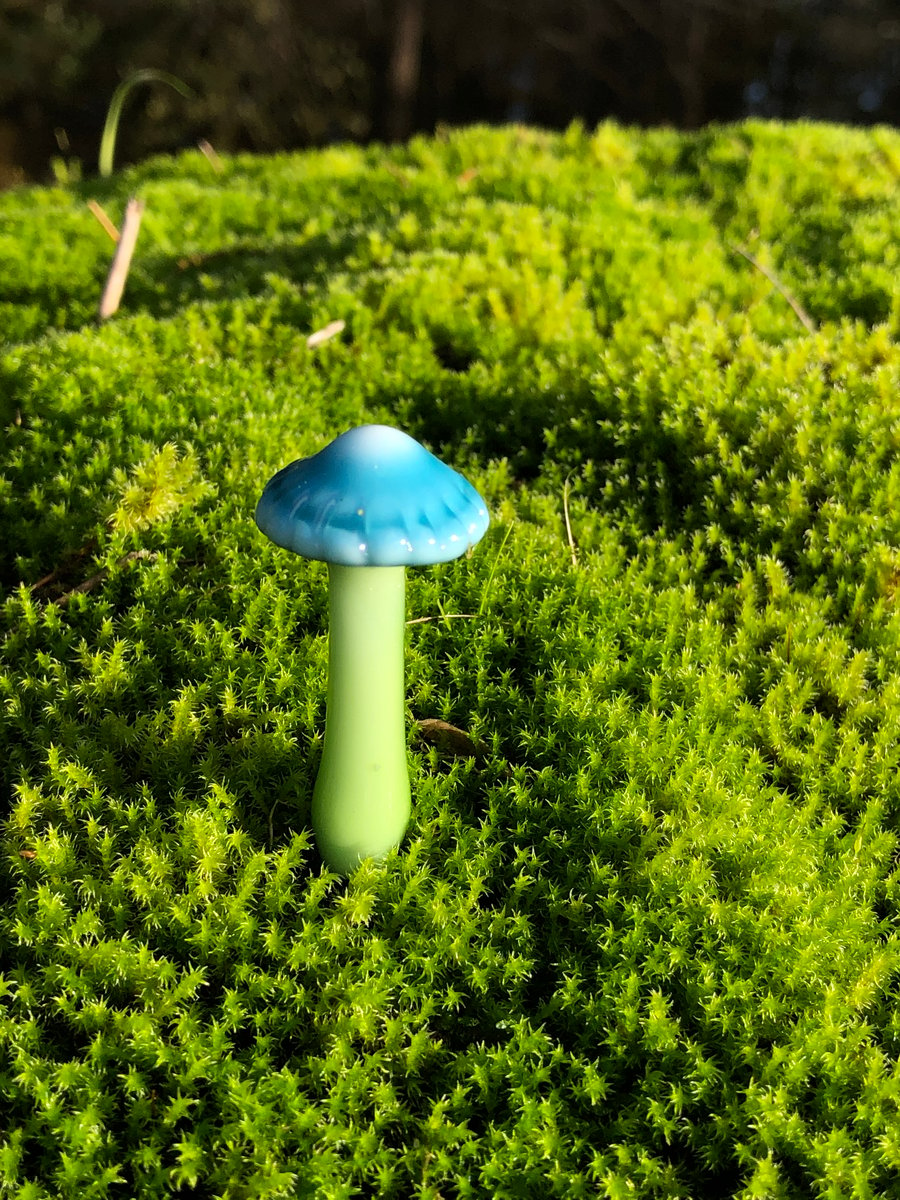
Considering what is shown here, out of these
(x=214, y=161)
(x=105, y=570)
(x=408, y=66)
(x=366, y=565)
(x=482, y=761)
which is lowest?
(x=482, y=761)

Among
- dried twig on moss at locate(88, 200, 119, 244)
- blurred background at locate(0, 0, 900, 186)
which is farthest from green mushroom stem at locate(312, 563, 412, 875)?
blurred background at locate(0, 0, 900, 186)

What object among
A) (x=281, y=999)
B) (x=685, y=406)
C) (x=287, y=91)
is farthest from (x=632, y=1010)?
(x=287, y=91)

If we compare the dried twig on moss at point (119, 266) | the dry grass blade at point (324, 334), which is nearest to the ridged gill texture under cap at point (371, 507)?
the dry grass blade at point (324, 334)

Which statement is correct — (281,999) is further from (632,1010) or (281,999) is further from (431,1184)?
(632,1010)

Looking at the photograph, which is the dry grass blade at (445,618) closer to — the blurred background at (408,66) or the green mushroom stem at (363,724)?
the green mushroom stem at (363,724)

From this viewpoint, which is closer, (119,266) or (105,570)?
(105,570)

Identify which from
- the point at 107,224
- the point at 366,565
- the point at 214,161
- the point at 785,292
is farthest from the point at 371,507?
the point at 214,161

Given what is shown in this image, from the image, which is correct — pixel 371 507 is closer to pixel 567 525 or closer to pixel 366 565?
pixel 366 565
